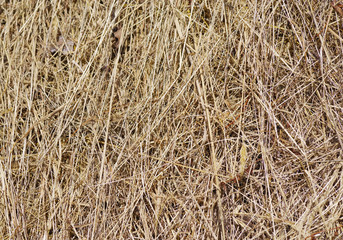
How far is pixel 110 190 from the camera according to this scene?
1396mm

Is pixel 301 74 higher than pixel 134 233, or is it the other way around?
pixel 301 74

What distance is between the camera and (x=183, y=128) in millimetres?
1465

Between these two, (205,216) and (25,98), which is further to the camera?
(25,98)

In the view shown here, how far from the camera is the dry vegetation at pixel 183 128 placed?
135 cm

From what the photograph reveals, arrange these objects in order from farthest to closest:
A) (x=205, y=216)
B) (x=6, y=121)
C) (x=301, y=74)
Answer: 1. (x=6, y=121)
2. (x=301, y=74)
3. (x=205, y=216)

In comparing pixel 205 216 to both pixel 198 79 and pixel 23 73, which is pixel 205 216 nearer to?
pixel 198 79

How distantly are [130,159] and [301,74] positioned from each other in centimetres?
85

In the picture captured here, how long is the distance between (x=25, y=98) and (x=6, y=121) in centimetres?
14

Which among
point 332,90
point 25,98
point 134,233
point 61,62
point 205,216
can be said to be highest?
point 332,90

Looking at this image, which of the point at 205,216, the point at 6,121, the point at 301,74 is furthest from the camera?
the point at 6,121

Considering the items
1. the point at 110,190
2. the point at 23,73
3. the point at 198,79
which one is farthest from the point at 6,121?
the point at 198,79

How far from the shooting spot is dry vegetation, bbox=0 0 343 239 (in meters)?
1.35

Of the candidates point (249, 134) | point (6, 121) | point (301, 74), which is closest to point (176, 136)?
point (249, 134)

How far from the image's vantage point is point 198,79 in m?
1.47
